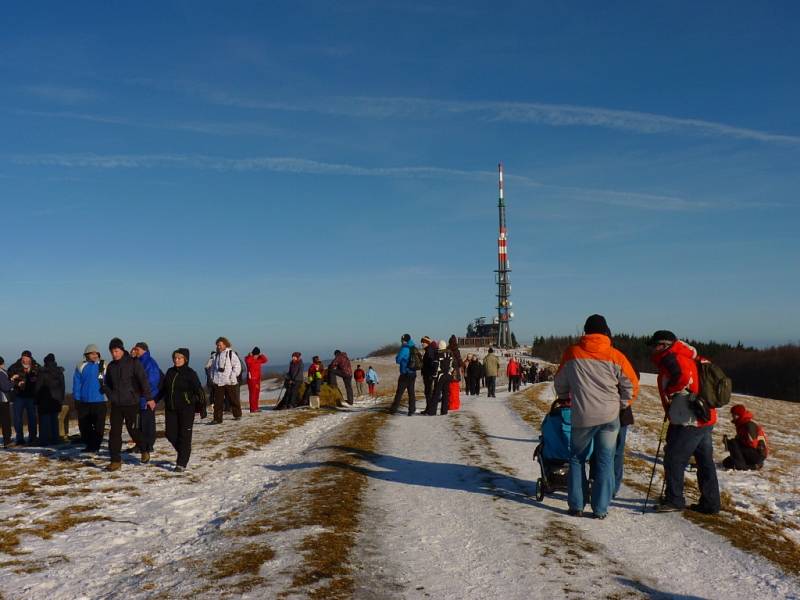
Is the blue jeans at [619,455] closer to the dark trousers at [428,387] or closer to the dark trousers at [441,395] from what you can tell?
the dark trousers at [441,395]

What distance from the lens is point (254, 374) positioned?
2395 centimetres

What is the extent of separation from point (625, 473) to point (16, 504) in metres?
9.94

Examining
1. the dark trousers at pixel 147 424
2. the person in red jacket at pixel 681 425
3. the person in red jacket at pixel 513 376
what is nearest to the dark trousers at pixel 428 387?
the dark trousers at pixel 147 424

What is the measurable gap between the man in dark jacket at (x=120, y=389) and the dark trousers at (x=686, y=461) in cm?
919

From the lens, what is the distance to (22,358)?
16.1 m

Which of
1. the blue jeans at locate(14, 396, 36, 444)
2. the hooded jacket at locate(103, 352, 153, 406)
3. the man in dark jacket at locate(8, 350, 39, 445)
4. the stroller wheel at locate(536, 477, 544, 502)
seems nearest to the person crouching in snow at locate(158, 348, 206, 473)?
the hooded jacket at locate(103, 352, 153, 406)

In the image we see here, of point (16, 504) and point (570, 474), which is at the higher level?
point (570, 474)

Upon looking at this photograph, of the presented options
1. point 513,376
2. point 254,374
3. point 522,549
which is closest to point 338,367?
point 254,374

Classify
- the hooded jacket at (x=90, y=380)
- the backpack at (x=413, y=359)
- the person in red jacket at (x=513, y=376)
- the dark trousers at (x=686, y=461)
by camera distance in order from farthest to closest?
the person in red jacket at (x=513, y=376) → the backpack at (x=413, y=359) → the hooded jacket at (x=90, y=380) → the dark trousers at (x=686, y=461)

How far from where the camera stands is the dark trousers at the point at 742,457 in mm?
14859

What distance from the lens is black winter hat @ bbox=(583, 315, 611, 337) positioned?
8.41 metres

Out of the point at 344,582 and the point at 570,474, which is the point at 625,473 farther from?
the point at 344,582

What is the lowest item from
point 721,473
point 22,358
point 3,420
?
point 721,473

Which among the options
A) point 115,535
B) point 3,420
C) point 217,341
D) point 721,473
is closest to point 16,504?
point 115,535
